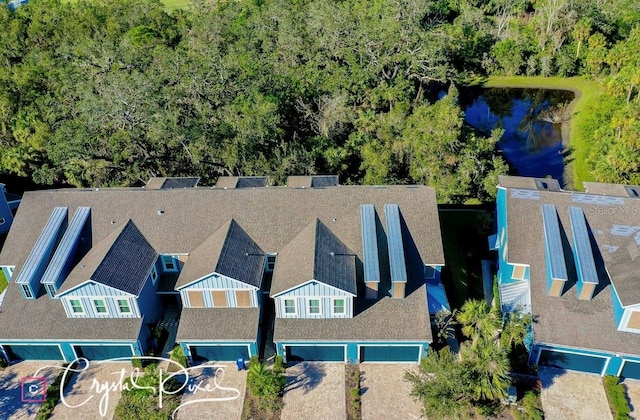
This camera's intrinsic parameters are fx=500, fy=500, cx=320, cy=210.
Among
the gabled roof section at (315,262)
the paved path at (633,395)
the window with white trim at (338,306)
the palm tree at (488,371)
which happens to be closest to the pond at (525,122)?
Answer: the paved path at (633,395)

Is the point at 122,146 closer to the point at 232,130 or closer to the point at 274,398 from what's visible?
the point at 232,130

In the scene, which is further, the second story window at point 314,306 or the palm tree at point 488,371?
the second story window at point 314,306

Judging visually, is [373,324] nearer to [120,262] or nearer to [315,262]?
[315,262]

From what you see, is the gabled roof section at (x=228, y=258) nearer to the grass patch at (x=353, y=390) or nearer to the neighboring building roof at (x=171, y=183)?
the neighboring building roof at (x=171, y=183)

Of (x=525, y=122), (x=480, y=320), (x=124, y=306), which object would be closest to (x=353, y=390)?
(x=480, y=320)

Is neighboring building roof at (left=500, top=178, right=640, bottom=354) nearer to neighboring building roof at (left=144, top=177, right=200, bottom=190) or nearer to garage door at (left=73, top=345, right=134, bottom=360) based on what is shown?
neighboring building roof at (left=144, top=177, right=200, bottom=190)
